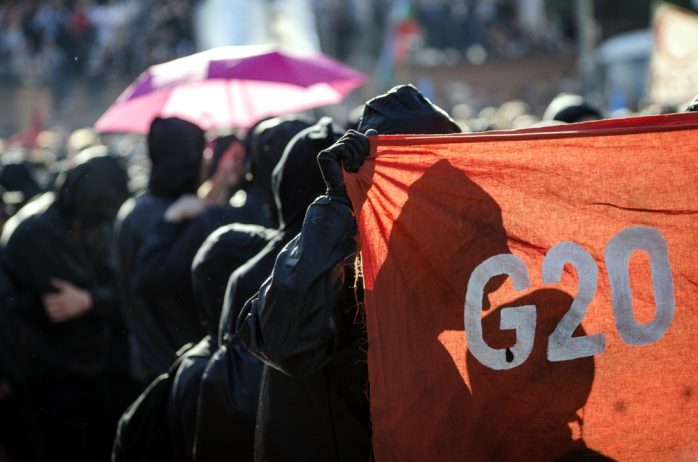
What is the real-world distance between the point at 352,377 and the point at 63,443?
2.95 meters

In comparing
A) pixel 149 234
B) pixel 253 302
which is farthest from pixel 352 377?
pixel 149 234

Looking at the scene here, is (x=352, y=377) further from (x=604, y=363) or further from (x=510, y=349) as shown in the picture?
(x=604, y=363)

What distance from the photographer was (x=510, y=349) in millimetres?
2787

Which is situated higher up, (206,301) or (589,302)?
(589,302)

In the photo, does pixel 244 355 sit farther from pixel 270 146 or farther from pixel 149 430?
pixel 270 146

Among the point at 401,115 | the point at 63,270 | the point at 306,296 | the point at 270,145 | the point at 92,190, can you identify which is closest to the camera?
the point at 306,296

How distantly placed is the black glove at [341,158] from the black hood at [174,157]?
103 inches

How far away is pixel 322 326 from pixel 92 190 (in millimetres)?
3217

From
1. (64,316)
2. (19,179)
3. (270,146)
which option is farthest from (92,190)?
(19,179)

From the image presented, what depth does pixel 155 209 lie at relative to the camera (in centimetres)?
535

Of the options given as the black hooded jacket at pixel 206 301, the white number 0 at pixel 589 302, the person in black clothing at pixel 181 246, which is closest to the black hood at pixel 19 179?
the person in black clothing at pixel 181 246

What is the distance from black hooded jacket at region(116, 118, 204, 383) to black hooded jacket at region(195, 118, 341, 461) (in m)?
1.59

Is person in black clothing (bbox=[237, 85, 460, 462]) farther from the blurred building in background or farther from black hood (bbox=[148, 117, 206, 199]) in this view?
the blurred building in background

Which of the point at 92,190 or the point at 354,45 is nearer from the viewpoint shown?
the point at 92,190
